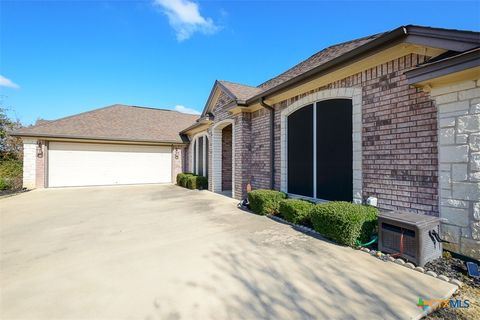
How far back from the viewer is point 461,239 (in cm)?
325

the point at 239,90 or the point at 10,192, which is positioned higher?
the point at 239,90

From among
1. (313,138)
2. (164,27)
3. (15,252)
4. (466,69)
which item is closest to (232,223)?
(313,138)

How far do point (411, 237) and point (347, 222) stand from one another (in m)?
0.86

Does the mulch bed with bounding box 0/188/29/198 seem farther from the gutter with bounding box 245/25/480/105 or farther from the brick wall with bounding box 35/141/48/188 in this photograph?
the gutter with bounding box 245/25/480/105

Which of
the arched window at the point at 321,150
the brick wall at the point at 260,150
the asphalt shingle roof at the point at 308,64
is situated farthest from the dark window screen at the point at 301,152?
the asphalt shingle roof at the point at 308,64

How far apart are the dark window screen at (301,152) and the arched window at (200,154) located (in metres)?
6.88

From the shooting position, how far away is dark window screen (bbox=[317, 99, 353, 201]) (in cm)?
502

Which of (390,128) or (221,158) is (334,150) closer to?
(390,128)

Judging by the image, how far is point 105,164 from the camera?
525 inches

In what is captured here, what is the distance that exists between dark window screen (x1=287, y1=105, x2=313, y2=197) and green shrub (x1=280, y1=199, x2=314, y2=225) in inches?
36.4

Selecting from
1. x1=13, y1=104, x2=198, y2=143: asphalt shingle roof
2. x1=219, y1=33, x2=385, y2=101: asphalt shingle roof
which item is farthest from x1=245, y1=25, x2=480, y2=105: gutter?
x1=13, y1=104, x2=198, y2=143: asphalt shingle roof

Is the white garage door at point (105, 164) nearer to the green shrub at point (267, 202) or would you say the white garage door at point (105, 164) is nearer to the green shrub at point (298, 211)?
the green shrub at point (267, 202)

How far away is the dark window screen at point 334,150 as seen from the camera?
197 inches

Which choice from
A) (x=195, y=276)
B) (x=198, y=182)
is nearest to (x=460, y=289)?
(x=195, y=276)
